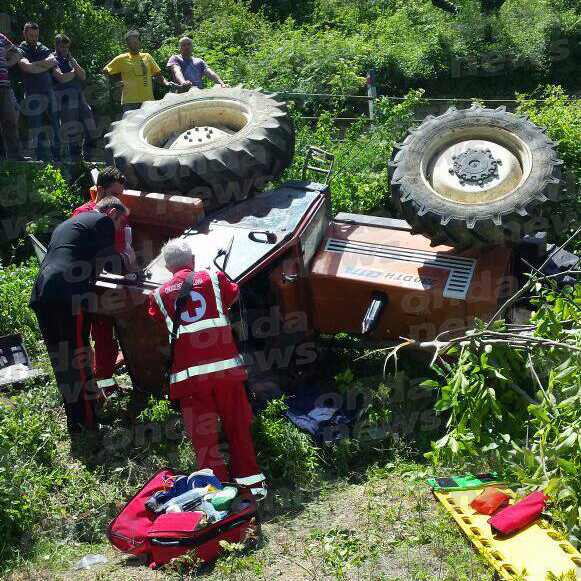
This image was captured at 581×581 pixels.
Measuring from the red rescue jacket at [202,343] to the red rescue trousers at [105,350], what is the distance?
116 centimetres

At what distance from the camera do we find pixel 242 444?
611 centimetres

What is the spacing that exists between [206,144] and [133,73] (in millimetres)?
3449

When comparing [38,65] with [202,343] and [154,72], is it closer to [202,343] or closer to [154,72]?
[154,72]

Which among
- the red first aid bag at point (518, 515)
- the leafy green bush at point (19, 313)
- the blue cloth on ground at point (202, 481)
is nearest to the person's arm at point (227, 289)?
the blue cloth on ground at point (202, 481)

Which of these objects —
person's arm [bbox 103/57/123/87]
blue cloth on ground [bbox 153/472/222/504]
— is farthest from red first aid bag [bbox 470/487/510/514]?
person's arm [bbox 103/57/123/87]

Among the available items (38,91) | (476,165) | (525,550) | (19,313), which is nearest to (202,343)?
(525,550)

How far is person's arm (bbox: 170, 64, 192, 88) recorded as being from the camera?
11080 mm

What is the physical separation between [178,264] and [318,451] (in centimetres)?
163

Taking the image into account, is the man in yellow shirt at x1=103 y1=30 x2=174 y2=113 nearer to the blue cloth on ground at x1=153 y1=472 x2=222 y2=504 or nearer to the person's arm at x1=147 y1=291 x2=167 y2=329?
the person's arm at x1=147 y1=291 x2=167 y2=329

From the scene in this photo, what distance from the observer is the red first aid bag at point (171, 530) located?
524 centimetres

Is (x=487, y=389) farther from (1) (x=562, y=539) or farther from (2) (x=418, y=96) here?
(2) (x=418, y=96)

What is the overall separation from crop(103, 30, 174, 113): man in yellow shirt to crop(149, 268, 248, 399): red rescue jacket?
5.57 m

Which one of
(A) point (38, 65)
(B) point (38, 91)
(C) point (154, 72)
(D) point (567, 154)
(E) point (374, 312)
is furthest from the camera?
(C) point (154, 72)

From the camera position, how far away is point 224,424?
6.15 meters
